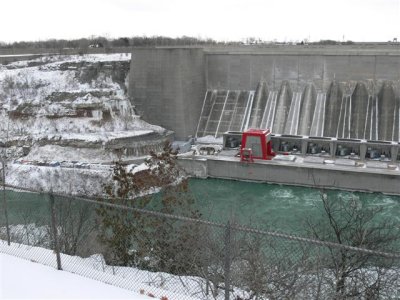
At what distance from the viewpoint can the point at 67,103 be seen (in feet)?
101

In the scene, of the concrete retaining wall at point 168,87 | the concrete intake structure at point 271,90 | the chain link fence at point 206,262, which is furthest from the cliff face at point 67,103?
the chain link fence at point 206,262

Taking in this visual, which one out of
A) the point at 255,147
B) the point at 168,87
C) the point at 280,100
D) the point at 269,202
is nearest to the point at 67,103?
the point at 168,87

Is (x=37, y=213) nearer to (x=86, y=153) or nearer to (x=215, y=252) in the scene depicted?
(x=86, y=153)

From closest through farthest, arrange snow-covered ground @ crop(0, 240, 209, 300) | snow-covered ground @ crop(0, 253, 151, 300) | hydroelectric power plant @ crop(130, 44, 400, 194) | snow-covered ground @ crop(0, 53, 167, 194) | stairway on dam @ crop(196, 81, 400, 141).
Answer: snow-covered ground @ crop(0, 253, 151, 300), snow-covered ground @ crop(0, 240, 209, 300), snow-covered ground @ crop(0, 53, 167, 194), hydroelectric power plant @ crop(130, 44, 400, 194), stairway on dam @ crop(196, 81, 400, 141)

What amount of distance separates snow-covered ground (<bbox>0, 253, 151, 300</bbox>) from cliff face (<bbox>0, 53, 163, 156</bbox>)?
66.6ft

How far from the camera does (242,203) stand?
2102 centimetres

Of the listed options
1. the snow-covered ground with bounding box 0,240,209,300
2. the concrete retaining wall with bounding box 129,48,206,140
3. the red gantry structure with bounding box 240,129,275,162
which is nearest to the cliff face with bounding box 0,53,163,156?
the concrete retaining wall with bounding box 129,48,206,140

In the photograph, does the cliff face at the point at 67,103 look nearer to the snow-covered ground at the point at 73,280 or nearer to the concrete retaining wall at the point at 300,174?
the concrete retaining wall at the point at 300,174

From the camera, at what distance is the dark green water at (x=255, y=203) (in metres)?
17.9

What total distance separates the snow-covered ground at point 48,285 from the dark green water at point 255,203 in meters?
9.77

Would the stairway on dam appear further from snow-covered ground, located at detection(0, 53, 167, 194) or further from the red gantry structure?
snow-covered ground, located at detection(0, 53, 167, 194)

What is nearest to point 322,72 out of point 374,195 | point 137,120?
point 374,195

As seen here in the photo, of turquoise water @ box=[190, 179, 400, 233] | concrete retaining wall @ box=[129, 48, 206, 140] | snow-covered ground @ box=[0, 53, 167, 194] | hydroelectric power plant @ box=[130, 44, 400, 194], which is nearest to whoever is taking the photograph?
turquoise water @ box=[190, 179, 400, 233]

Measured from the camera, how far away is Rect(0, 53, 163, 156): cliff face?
28.5 meters
